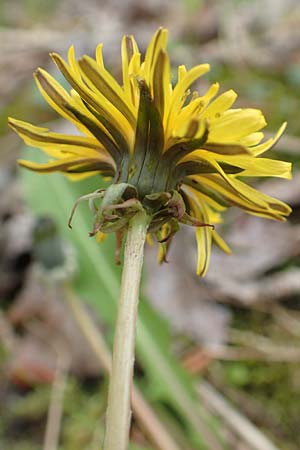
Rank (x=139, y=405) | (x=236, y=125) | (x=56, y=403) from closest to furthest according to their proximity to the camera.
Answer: (x=236, y=125) < (x=139, y=405) < (x=56, y=403)

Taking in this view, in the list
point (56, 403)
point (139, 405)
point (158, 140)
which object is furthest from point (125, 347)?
point (56, 403)

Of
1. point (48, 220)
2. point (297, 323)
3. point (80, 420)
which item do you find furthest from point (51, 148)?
point (297, 323)

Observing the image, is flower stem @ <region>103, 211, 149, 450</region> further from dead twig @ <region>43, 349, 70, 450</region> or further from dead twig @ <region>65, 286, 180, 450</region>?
dead twig @ <region>43, 349, 70, 450</region>

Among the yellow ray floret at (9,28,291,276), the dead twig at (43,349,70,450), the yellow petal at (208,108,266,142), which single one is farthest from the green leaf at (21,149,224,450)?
the yellow petal at (208,108,266,142)

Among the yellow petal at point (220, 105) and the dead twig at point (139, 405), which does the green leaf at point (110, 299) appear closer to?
the dead twig at point (139, 405)

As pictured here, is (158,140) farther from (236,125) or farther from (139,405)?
(139,405)

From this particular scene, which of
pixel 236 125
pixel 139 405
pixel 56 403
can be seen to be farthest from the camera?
pixel 56 403
